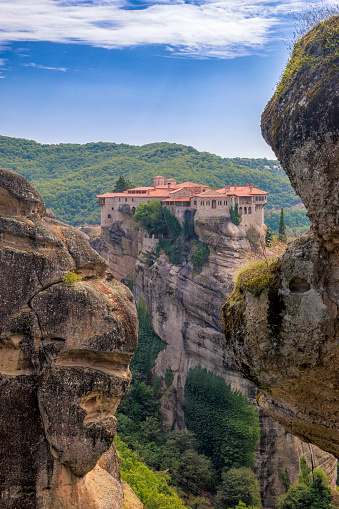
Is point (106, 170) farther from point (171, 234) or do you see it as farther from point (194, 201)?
point (194, 201)

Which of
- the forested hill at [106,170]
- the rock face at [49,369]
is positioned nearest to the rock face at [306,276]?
the rock face at [49,369]

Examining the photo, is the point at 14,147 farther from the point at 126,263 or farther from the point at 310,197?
the point at 310,197

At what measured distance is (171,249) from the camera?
45219 mm

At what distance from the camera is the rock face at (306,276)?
584cm

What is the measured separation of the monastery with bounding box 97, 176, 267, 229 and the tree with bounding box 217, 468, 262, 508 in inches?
714

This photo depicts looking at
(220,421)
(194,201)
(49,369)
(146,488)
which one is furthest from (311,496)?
(194,201)

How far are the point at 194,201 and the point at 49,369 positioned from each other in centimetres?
3325

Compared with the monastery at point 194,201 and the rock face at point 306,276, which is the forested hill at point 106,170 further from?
the rock face at point 306,276

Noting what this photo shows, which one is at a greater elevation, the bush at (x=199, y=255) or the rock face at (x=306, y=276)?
the rock face at (x=306, y=276)

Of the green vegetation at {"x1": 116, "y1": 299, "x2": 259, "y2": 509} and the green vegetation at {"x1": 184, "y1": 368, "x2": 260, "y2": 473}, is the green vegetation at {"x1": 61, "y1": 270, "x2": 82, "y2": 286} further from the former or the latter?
the green vegetation at {"x1": 184, "y1": 368, "x2": 260, "y2": 473}

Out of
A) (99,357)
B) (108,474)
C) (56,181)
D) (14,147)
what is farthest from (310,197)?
(14,147)

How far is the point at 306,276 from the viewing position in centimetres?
618

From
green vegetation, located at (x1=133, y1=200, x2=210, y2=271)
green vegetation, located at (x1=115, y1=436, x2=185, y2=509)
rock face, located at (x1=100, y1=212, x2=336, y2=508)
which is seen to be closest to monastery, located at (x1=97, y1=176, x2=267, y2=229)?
green vegetation, located at (x1=133, y1=200, x2=210, y2=271)

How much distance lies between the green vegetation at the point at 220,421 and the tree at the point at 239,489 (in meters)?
2.16
